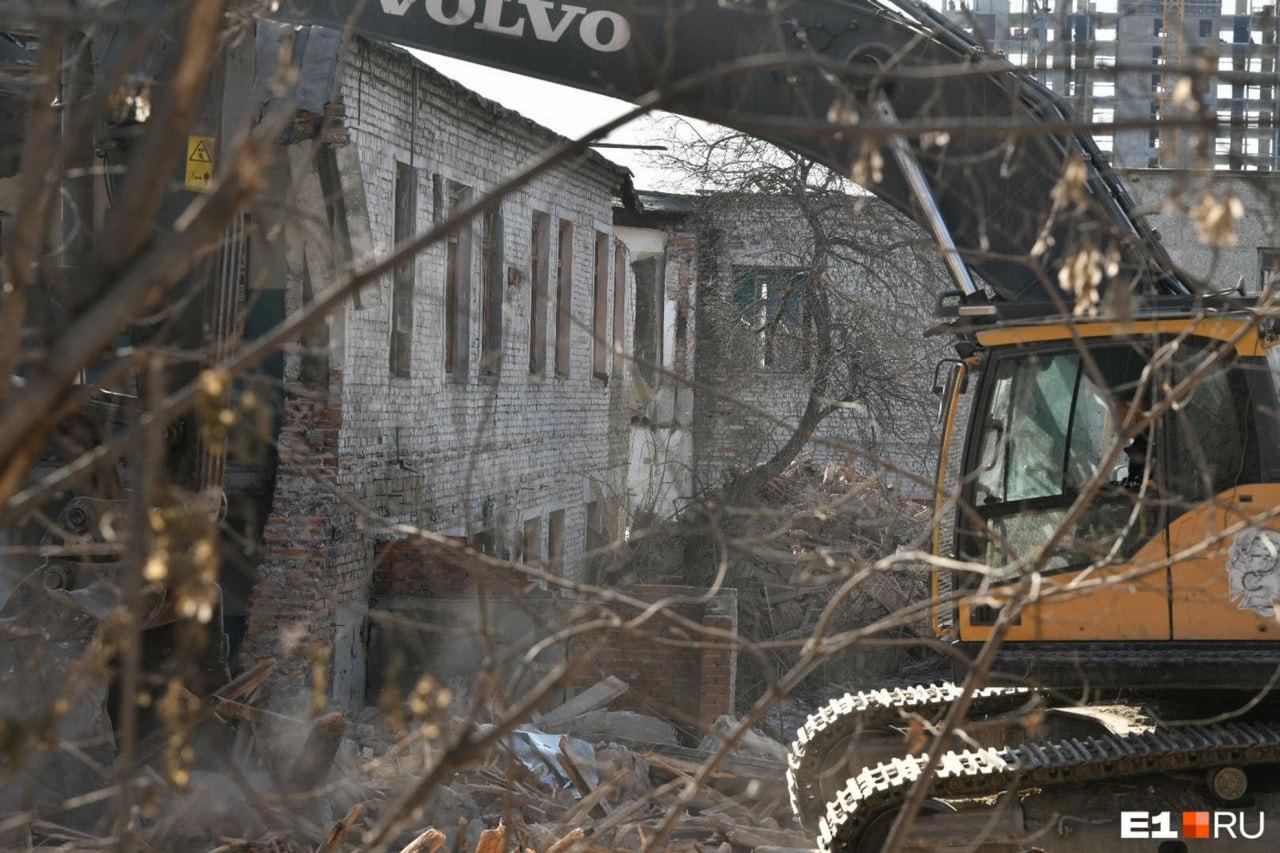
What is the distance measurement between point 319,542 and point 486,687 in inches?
314

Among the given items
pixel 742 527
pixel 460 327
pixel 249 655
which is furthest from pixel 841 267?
pixel 249 655

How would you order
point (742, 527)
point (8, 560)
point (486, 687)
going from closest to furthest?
1. point (486, 687)
2. point (8, 560)
3. point (742, 527)

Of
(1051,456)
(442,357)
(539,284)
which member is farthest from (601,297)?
(1051,456)

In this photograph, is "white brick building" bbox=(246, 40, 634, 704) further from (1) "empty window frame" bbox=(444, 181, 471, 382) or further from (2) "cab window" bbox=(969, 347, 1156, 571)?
(2) "cab window" bbox=(969, 347, 1156, 571)

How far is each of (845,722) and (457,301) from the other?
272 inches

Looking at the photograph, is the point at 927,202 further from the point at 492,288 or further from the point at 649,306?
the point at 649,306

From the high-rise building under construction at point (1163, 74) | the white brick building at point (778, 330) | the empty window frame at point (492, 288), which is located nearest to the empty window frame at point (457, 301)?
the empty window frame at point (492, 288)

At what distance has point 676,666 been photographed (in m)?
10.9

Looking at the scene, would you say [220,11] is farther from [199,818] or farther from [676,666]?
[676,666]

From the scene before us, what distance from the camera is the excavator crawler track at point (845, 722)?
761 centimetres

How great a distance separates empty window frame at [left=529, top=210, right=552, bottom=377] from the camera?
15820 mm

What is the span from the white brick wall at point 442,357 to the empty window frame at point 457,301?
123mm

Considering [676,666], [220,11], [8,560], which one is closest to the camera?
[220,11]

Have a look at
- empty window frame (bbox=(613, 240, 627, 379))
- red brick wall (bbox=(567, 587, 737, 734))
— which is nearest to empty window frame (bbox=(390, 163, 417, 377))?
red brick wall (bbox=(567, 587, 737, 734))
